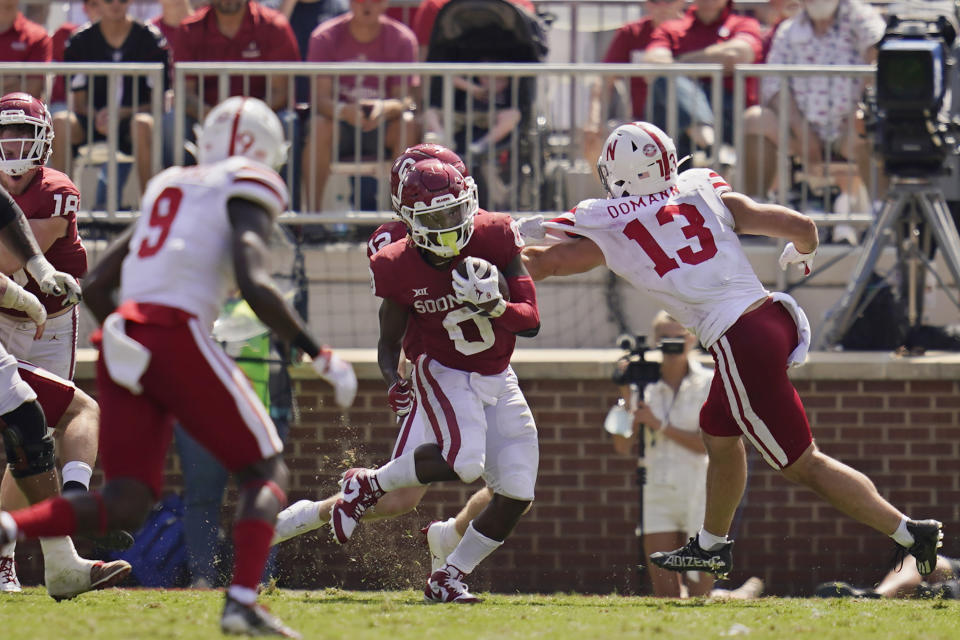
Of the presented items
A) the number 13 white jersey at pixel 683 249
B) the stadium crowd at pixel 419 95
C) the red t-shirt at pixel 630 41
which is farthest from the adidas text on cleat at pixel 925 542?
the red t-shirt at pixel 630 41

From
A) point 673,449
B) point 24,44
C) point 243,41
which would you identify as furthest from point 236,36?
point 673,449

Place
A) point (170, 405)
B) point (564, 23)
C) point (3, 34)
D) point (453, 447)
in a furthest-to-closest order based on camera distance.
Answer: point (564, 23) < point (3, 34) < point (453, 447) < point (170, 405)

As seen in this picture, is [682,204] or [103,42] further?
[103,42]

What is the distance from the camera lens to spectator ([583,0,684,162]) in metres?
10.4

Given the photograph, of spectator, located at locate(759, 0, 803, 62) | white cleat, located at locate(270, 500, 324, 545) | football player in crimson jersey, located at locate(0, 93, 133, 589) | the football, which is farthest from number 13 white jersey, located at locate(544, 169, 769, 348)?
spectator, located at locate(759, 0, 803, 62)

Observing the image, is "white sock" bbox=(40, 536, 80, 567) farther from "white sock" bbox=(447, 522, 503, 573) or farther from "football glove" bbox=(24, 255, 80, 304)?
"white sock" bbox=(447, 522, 503, 573)

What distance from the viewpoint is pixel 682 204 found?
23.2 ft

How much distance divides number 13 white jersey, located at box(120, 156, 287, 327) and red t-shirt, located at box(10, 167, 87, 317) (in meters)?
1.80

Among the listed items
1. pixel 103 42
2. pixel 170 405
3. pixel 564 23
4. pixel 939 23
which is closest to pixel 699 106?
pixel 939 23

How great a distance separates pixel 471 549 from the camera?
6875mm

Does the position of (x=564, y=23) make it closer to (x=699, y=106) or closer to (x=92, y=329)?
(x=699, y=106)

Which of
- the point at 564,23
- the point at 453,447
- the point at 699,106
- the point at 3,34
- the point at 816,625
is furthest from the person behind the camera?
the point at 564,23

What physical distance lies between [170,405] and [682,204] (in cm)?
271

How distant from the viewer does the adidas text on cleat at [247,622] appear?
5266 millimetres
